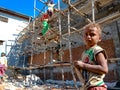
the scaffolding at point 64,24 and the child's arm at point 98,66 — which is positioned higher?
the scaffolding at point 64,24

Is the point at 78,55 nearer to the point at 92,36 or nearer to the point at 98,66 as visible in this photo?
the point at 92,36

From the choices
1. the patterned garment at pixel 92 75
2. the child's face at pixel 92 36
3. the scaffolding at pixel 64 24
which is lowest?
the patterned garment at pixel 92 75

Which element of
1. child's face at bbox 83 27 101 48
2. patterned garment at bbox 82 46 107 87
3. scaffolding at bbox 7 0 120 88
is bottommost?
patterned garment at bbox 82 46 107 87

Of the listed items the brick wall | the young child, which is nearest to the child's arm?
the young child

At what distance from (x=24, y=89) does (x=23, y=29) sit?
31.5ft

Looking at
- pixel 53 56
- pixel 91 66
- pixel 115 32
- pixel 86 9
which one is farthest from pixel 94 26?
pixel 53 56

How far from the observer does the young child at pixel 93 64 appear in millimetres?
1669

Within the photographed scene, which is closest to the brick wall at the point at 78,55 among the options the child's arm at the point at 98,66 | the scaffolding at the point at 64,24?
the scaffolding at the point at 64,24

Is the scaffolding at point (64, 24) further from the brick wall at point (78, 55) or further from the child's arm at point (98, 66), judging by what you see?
the child's arm at point (98, 66)

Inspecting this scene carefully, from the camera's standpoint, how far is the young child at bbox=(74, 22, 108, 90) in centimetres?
167

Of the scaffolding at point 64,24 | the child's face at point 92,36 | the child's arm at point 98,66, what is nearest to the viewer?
the child's arm at point 98,66

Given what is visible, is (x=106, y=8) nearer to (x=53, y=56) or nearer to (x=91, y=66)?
(x=53, y=56)

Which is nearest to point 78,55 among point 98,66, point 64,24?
point 64,24

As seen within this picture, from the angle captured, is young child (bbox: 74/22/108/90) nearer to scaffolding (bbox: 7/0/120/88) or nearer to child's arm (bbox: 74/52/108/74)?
child's arm (bbox: 74/52/108/74)
